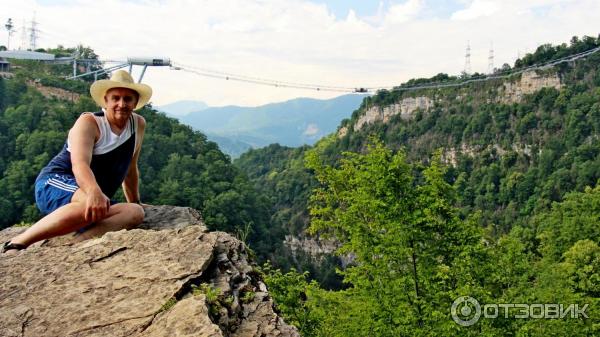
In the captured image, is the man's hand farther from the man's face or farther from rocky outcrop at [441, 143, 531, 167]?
rocky outcrop at [441, 143, 531, 167]

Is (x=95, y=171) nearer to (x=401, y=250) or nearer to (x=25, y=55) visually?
(x=401, y=250)

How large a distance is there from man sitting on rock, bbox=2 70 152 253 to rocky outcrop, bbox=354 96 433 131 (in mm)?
115267

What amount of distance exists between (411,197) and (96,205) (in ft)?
Result: 28.6

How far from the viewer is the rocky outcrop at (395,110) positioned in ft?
384

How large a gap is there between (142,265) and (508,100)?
4181 inches

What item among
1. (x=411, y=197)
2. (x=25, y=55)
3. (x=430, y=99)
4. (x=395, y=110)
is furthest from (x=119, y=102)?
(x=395, y=110)

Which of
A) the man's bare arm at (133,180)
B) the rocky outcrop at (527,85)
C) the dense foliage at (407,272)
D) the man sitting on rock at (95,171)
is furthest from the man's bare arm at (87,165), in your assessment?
A: the rocky outcrop at (527,85)

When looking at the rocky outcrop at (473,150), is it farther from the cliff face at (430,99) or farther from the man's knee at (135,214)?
the man's knee at (135,214)

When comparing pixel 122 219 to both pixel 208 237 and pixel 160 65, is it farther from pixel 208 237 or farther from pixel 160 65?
pixel 160 65

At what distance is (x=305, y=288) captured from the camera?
42.0 feet

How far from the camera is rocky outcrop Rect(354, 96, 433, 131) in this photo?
4614 inches

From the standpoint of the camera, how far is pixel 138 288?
11.3ft

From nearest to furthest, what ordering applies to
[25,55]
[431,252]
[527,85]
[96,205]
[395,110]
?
[96,205], [431,252], [25,55], [527,85], [395,110]

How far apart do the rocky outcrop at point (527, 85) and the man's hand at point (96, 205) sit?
101749 mm
